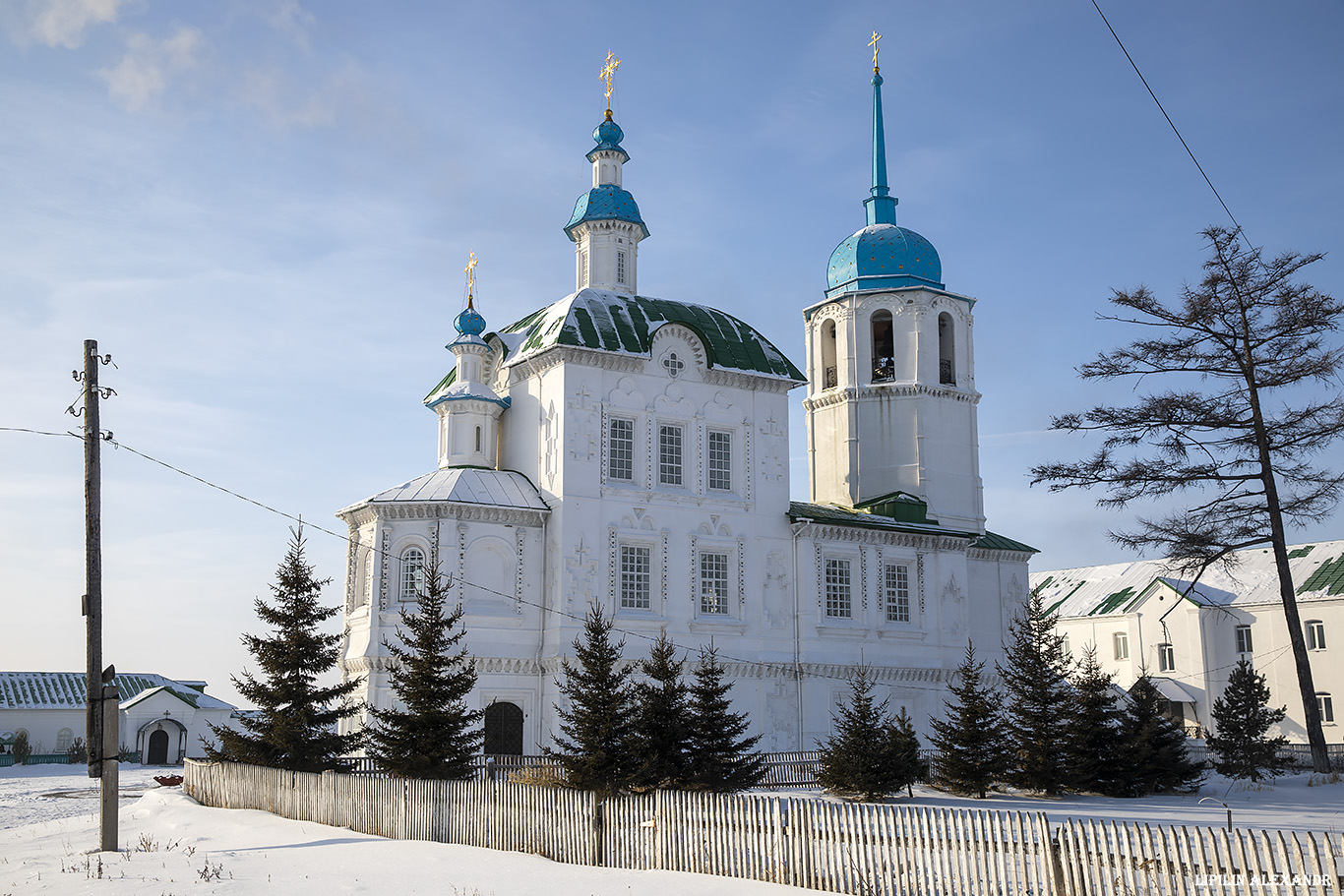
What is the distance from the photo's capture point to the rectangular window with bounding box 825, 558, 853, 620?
35.6 metres

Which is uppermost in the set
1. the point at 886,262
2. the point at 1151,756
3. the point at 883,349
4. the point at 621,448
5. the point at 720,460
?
the point at 886,262

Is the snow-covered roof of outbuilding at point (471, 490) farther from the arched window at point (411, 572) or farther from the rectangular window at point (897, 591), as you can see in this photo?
the rectangular window at point (897, 591)

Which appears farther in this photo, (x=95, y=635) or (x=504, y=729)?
(x=504, y=729)

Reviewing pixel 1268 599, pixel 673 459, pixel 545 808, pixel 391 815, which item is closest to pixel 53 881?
pixel 391 815

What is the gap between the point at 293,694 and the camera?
2486cm

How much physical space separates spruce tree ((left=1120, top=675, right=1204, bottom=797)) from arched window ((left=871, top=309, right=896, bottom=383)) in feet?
53.1


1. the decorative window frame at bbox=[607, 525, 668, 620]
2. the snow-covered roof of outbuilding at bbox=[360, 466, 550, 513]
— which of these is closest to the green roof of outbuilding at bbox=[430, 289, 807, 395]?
the snow-covered roof of outbuilding at bbox=[360, 466, 550, 513]

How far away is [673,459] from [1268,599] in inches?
1206

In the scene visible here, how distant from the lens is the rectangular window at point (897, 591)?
3662 centimetres

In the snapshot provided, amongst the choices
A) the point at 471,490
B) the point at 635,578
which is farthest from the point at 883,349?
the point at 471,490

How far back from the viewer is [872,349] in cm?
4231

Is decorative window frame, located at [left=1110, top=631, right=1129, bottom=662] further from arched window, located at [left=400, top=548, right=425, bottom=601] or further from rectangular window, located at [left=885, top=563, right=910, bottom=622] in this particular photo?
Result: arched window, located at [left=400, top=548, right=425, bottom=601]

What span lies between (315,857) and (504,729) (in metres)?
14.6

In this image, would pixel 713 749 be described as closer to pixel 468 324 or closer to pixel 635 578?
pixel 635 578
